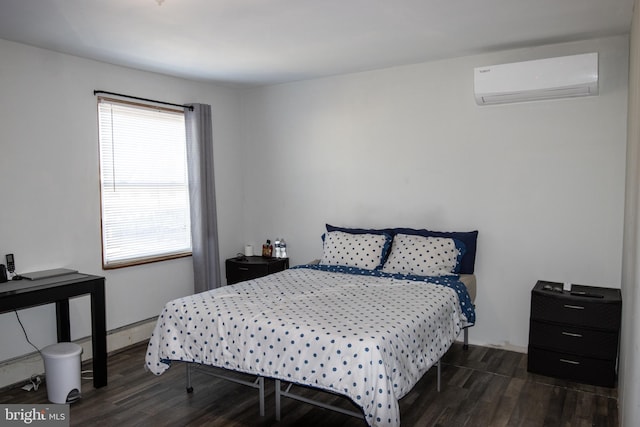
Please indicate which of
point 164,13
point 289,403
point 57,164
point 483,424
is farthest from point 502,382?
point 57,164

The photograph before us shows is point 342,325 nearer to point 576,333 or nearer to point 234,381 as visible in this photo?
point 234,381

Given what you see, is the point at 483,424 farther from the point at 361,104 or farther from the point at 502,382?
the point at 361,104

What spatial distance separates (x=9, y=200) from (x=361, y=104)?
2.96 meters

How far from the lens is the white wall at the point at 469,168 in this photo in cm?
351

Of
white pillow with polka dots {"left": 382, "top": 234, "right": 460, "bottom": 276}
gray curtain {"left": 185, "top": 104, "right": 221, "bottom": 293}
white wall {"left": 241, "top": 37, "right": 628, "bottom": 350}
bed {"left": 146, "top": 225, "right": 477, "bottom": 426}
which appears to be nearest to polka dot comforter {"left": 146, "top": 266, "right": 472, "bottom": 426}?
bed {"left": 146, "top": 225, "right": 477, "bottom": 426}

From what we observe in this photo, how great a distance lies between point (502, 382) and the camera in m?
3.30

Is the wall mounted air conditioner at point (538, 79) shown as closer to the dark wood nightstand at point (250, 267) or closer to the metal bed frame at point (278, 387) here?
the metal bed frame at point (278, 387)

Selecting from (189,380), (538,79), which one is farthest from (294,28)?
(189,380)

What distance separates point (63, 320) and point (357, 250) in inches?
93.2

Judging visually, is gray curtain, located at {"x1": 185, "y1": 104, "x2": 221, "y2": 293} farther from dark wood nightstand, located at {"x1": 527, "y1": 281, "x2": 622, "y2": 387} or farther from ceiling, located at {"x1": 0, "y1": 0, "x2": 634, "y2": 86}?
dark wood nightstand, located at {"x1": 527, "y1": 281, "x2": 622, "y2": 387}

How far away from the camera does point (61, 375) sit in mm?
3012

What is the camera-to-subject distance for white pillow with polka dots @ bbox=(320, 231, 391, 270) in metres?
4.07

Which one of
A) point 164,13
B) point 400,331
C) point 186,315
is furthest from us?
point 186,315

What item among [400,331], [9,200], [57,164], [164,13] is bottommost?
[400,331]
